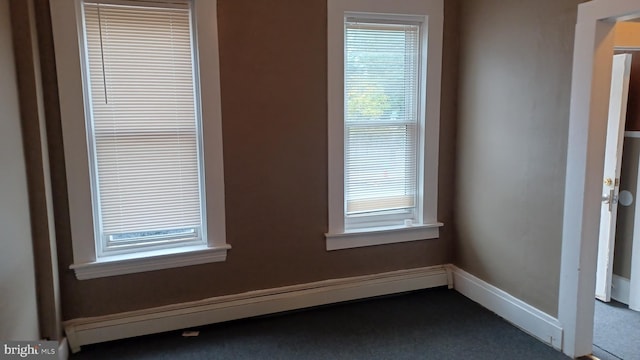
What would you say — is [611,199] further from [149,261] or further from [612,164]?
[149,261]

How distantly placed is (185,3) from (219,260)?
1.64 metres

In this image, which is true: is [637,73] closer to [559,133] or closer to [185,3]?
[559,133]

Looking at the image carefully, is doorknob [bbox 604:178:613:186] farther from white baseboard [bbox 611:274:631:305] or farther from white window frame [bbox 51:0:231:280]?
white window frame [bbox 51:0:231:280]

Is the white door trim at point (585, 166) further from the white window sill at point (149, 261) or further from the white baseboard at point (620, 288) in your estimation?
the white window sill at point (149, 261)

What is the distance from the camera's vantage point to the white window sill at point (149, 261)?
267 cm

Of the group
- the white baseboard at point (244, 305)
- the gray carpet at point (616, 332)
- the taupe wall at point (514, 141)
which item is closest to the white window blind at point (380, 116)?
the taupe wall at point (514, 141)

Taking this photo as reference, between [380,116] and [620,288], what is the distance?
2.23 m

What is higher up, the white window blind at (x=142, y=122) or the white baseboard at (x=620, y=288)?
the white window blind at (x=142, y=122)

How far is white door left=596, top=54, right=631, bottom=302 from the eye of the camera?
310 cm

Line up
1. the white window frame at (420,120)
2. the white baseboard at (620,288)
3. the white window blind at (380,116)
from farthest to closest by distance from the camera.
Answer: the white baseboard at (620,288), the white window blind at (380,116), the white window frame at (420,120)

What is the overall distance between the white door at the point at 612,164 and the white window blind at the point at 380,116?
4.49 ft

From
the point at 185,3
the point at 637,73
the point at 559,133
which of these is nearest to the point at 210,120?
the point at 185,3

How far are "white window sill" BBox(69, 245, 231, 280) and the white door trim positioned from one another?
2085 millimetres

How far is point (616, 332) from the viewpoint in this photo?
2.84m
